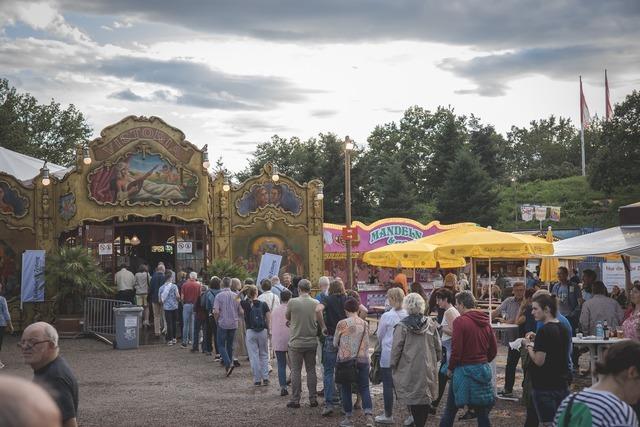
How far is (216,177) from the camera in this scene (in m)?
28.0

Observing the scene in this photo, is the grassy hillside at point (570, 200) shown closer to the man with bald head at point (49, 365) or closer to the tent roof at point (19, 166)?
the tent roof at point (19, 166)

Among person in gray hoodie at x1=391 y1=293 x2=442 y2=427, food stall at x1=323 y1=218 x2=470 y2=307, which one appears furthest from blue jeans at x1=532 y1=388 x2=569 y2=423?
food stall at x1=323 y1=218 x2=470 y2=307

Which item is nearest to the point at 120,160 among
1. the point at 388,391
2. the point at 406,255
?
the point at 406,255

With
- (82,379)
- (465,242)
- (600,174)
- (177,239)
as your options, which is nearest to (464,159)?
(600,174)

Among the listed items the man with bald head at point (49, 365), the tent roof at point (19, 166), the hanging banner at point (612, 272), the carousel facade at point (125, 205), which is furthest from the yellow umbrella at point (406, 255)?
the man with bald head at point (49, 365)

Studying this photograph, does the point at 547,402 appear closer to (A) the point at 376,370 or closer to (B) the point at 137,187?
(A) the point at 376,370

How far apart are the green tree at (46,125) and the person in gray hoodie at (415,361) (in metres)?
52.6

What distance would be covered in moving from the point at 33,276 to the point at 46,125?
4344 centimetres

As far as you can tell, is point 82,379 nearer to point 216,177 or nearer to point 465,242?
point 465,242

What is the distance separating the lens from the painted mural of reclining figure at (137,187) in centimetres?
2591

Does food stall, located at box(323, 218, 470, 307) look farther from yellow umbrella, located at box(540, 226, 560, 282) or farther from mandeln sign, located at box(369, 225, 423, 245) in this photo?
yellow umbrella, located at box(540, 226, 560, 282)

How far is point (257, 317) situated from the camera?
13.1 m

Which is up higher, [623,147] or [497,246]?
[623,147]

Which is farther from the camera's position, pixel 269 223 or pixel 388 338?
pixel 269 223
